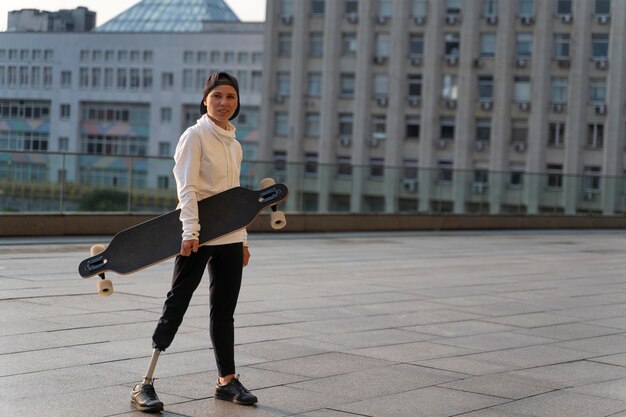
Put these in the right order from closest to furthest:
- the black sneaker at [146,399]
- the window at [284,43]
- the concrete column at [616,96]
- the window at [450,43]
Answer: the black sneaker at [146,399] → the concrete column at [616,96] → the window at [450,43] → the window at [284,43]

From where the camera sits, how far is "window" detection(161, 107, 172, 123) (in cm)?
13404

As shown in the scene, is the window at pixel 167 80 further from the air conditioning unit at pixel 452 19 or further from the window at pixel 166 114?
the air conditioning unit at pixel 452 19

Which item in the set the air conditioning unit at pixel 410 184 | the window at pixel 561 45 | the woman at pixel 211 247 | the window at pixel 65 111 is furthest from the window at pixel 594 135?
the woman at pixel 211 247

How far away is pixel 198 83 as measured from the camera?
134250 millimetres

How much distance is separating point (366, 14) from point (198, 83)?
129 feet

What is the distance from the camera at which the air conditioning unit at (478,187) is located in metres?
31.7

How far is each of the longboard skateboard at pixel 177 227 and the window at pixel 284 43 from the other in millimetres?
95577

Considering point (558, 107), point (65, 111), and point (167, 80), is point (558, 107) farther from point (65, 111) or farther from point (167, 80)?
point (65, 111)

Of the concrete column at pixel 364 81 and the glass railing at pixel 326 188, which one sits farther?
the concrete column at pixel 364 81

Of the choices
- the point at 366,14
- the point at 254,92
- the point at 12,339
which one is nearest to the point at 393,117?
the point at 366,14

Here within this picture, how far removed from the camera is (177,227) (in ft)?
22.7

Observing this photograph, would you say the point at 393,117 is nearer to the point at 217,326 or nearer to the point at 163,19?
the point at 163,19

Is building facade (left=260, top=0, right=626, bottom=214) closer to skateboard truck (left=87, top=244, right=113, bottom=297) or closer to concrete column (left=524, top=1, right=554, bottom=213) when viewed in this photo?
concrete column (left=524, top=1, right=554, bottom=213)

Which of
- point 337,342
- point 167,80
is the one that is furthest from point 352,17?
point 337,342
